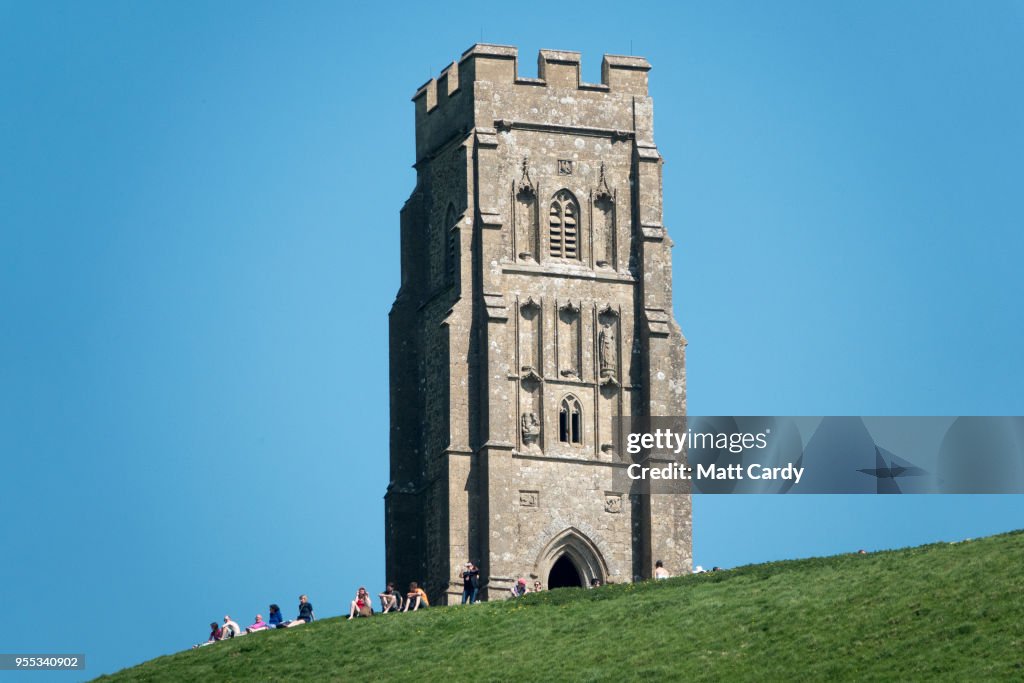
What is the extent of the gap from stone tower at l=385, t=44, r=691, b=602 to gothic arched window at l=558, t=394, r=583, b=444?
57 millimetres

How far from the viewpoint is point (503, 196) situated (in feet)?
337

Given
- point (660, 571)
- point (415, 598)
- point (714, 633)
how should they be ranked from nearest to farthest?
point (714, 633)
point (415, 598)
point (660, 571)

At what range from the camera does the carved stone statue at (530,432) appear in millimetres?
101062

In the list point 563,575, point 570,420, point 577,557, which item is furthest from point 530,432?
point 563,575

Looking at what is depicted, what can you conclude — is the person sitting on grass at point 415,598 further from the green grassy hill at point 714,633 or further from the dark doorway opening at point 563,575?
the dark doorway opening at point 563,575

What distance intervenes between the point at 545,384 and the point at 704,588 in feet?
57.9

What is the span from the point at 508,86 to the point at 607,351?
8.29 meters

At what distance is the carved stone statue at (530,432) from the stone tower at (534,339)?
4cm

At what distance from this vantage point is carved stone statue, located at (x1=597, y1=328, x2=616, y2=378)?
336 ft

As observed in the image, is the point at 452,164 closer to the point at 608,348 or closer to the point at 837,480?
the point at 608,348

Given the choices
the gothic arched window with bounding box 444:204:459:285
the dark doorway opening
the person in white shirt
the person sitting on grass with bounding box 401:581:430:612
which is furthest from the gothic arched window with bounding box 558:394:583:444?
the person sitting on grass with bounding box 401:581:430:612

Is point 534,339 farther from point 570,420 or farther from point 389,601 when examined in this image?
point 389,601

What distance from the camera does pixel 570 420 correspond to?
101938 mm

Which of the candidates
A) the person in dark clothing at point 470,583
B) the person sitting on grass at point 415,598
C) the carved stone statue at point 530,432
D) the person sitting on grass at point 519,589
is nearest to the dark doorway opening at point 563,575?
the carved stone statue at point 530,432
